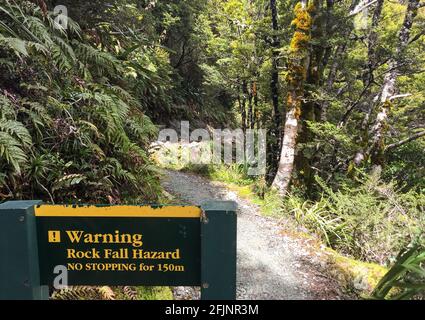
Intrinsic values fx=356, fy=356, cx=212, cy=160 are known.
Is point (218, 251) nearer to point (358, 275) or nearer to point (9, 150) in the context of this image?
point (9, 150)

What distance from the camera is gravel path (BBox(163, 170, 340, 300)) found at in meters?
4.23

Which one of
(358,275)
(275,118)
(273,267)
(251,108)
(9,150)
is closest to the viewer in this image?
(9,150)

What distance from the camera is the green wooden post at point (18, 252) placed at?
1654mm

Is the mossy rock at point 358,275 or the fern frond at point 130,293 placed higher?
the fern frond at point 130,293

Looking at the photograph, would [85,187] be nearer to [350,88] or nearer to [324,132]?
[324,132]

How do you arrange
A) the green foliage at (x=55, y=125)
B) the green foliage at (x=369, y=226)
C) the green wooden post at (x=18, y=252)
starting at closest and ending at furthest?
the green wooden post at (x=18, y=252) → the green foliage at (x=55, y=125) → the green foliage at (x=369, y=226)

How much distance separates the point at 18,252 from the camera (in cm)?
167

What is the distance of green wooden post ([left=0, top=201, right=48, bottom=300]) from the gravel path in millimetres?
2393

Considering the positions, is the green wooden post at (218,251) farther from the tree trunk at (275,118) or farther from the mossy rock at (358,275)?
the tree trunk at (275,118)

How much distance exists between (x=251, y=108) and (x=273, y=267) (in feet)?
27.0

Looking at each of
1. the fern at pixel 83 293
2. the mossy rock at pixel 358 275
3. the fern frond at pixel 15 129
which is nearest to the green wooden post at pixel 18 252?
the fern at pixel 83 293

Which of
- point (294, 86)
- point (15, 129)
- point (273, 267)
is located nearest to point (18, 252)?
point (15, 129)

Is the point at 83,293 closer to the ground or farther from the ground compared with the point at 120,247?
closer to the ground

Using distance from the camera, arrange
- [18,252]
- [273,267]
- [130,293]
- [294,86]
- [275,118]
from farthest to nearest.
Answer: [275,118] → [294,86] → [273,267] → [130,293] → [18,252]
